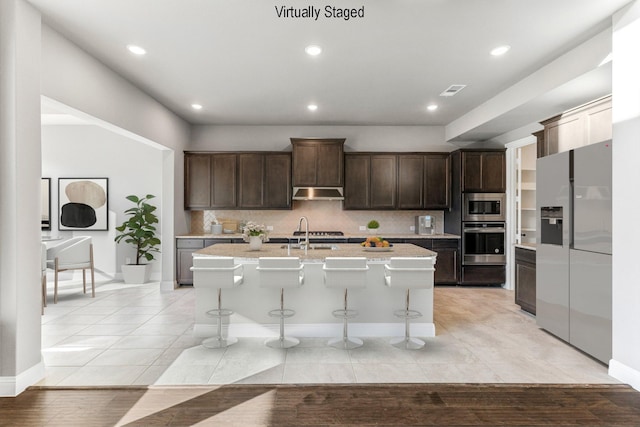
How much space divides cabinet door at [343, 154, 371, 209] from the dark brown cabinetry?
277 centimetres

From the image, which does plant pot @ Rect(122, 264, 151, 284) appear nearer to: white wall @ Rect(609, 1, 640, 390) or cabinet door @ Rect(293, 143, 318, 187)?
cabinet door @ Rect(293, 143, 318, 187)

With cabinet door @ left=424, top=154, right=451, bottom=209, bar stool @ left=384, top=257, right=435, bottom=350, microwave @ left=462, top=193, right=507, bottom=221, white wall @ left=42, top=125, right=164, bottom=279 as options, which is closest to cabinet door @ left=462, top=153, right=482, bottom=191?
microwave @ left=462, top=193, right=507, bottom=221

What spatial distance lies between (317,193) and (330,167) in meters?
0.53

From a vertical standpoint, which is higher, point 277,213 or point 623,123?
point 623,123

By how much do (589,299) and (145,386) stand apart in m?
3.91

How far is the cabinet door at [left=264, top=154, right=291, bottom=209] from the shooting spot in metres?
6.93

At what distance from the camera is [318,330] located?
411 centimetres

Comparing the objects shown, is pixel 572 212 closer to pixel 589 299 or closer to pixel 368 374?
pixel 589 299

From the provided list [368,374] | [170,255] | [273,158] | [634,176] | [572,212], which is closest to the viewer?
[634,176]

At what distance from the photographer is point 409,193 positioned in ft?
23.1

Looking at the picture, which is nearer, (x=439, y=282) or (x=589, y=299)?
(x=589, y=299)

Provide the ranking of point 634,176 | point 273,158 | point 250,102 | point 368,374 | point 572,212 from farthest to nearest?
point 273,158
point 250,102
point 572,212
point 368,374
point 634,176

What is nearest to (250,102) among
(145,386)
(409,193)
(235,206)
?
(235,206)

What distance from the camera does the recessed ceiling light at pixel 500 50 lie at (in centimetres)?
376
